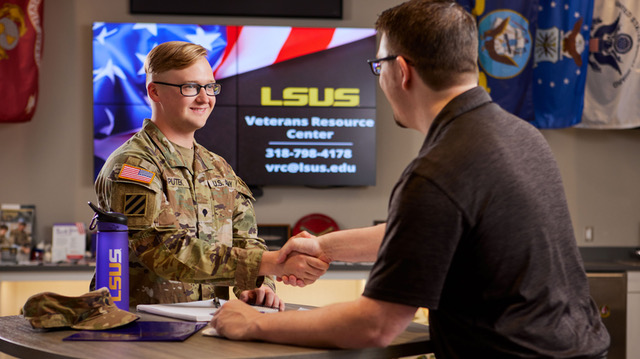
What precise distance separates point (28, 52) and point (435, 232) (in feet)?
12.2

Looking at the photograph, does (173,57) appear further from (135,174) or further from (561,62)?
(561,62)

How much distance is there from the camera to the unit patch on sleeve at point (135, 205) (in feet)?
6.38

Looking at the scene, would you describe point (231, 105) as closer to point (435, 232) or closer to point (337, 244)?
point (337, 244)

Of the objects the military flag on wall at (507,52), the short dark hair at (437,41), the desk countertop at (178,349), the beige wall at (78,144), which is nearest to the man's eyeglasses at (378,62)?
the short dark hair at (437,41)

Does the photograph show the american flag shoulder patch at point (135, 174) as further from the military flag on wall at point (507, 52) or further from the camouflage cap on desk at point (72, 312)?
the military flag on wall at point (507, 52)

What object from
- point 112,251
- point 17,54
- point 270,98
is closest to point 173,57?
point 112,251

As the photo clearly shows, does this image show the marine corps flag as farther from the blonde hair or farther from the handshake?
the handshake

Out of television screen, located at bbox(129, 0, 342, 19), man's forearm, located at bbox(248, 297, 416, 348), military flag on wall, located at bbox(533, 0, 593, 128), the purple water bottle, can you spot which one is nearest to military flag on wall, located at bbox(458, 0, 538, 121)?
military flag on wall, located at bbox(533, 0, 593, 128)

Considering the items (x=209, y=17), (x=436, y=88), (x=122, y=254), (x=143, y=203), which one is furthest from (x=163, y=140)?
(x=209, y=17)

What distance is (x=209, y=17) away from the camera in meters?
4.71

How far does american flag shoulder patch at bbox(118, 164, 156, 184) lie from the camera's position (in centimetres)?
198

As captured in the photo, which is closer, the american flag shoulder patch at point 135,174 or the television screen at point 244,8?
the american flag shoulder patch at point 135,174

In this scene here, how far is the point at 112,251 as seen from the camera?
1.75 metres

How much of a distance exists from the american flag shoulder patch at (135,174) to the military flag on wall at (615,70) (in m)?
3.67
